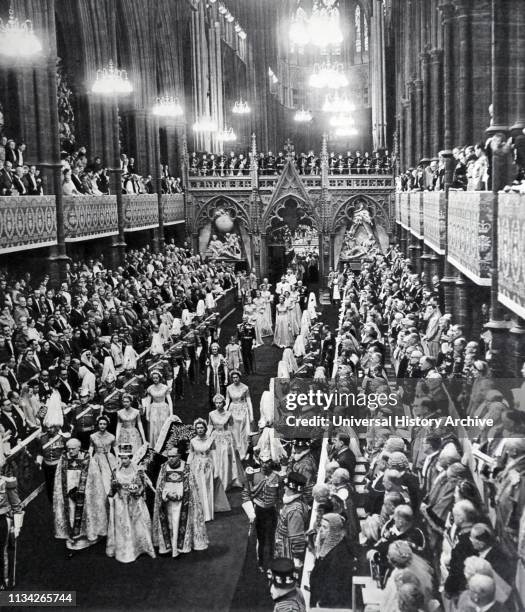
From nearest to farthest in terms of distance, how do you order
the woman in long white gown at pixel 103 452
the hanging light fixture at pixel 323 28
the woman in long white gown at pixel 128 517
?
the woman in long white gown at pixel 128 517
the woman in long white gown at pixel 103 452
the hanging light fixture at pixel 323 28

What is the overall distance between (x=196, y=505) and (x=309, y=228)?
105ft

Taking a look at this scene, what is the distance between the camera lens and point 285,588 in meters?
6.80

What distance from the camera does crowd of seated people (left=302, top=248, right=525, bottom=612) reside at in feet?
20.9

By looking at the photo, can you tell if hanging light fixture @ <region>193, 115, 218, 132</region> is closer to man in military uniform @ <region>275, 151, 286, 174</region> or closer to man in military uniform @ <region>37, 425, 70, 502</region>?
man in military uniform @ <region>275, 151, 286, 174</region>

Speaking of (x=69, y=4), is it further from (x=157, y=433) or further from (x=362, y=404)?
(x=362, y=404)

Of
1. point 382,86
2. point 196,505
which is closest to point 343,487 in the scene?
point 196,505

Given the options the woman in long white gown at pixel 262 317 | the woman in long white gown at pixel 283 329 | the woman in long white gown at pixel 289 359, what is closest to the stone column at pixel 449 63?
the woman in long white gown at pixel 289 359

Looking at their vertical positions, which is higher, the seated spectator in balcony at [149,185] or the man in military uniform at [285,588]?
the seated spectator in balcony at [149,185]

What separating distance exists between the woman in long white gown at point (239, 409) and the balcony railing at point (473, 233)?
172 inches

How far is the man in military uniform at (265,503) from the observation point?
9.71 meters

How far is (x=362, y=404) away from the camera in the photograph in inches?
429

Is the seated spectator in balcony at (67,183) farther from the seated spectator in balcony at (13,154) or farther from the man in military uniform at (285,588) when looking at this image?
the man in military uniform at (285,588)

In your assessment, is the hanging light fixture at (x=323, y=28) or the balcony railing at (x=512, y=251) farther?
the hanging light fixture at (x=323, y=28)

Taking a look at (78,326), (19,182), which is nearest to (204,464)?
(78,326)
